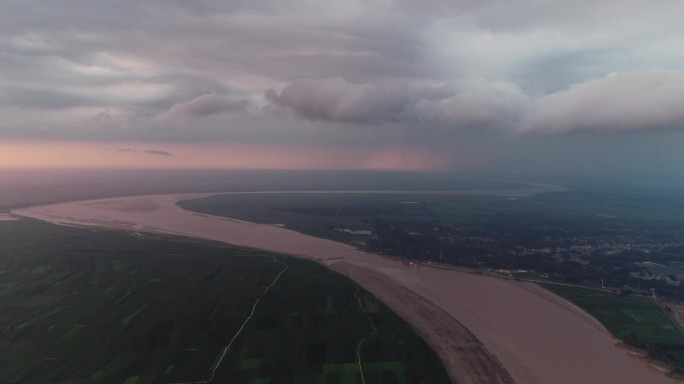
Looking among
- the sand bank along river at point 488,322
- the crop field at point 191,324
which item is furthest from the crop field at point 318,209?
the crop field at point 191,324

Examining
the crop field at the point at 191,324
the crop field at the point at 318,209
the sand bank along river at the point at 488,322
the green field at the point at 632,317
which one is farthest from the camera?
the crop field at the point at 318,209

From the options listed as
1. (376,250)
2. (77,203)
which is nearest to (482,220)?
(376,250)

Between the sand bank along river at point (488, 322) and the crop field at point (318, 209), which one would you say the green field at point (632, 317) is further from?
the crop field at point (318, 209)

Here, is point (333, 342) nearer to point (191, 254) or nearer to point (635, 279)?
point (191, 254)

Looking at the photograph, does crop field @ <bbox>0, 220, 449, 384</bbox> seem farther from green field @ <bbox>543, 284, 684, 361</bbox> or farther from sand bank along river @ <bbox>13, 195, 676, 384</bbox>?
green field @ <bbox>543, 284, 684, 361</bbox>

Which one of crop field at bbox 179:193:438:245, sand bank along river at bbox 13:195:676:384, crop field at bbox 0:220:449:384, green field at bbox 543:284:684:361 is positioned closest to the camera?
crop field at bbox 0:220:449:384

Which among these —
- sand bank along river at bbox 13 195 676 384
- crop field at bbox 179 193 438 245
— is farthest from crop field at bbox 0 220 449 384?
crop field at bbox 179 193 438 245
